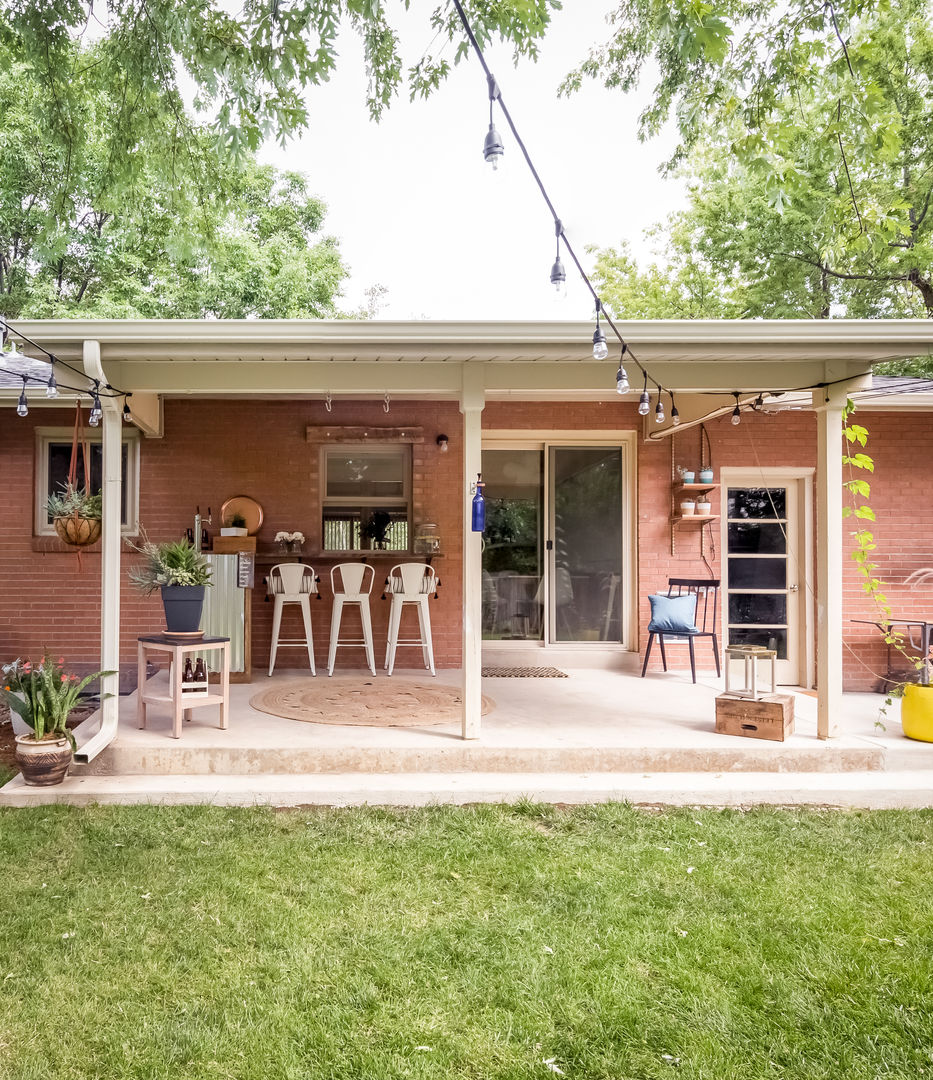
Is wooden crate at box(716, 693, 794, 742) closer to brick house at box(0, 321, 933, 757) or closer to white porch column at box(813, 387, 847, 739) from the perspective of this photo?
white porch column at box(813, 387, 847, 739)

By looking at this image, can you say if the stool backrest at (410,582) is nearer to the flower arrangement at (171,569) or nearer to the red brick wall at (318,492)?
the red brick wall at (318,492)

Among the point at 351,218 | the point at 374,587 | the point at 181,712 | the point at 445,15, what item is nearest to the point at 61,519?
the point at 181,712

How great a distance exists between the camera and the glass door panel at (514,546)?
7.14 m

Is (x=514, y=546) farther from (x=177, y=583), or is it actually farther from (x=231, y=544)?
(x=177, y=583)

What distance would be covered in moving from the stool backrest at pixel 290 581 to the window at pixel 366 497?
58 cm

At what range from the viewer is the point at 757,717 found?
4.61 meters

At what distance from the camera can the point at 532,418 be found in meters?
7.00

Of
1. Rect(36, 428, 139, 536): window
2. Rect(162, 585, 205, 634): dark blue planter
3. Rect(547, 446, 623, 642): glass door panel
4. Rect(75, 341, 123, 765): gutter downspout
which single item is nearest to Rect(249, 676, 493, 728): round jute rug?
Rect(162, 585, 205, 634): dark blue planter

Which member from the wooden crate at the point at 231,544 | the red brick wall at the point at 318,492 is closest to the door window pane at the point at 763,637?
the red brick wall at the point at 318,492

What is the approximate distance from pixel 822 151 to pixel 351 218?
20.5 meters

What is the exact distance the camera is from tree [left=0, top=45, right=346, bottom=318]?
609cm

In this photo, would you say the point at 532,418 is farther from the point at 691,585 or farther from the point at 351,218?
the point at 351,218

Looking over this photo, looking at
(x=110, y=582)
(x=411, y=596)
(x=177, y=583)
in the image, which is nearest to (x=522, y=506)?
(x=411, y=596)

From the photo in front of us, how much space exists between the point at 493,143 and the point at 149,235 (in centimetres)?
1311
